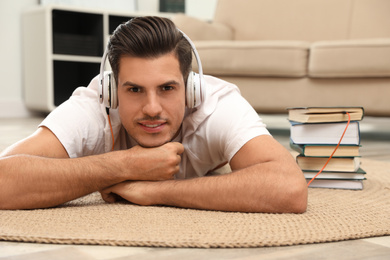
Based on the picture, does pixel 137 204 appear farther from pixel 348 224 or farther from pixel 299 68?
pixel 299 68

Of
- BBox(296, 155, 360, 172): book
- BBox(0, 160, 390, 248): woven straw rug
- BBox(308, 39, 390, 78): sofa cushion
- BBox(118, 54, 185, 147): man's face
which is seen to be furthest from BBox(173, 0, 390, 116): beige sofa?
BBox(118, 54, 185, 147): man's face

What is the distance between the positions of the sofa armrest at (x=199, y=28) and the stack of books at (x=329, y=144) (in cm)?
182

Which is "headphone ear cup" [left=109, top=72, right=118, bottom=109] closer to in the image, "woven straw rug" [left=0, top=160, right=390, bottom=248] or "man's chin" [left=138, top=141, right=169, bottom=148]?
"man's chin" [left=138, top=141, right=169, bottom=148]

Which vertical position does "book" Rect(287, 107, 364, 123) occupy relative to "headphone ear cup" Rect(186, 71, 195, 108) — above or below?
below

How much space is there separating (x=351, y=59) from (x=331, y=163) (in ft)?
4.41

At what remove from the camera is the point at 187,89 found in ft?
4.32

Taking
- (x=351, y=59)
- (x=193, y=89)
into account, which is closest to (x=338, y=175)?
(x=193, y=89)

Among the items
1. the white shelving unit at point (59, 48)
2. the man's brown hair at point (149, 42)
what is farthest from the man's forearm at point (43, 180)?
the white shelving unit at point (59, 48)

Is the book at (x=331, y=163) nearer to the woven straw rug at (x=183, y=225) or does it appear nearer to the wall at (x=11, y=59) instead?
the woven straw rug at (x=183, y=225)

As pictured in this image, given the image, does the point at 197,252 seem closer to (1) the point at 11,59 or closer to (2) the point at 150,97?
(2) the point at 150,97

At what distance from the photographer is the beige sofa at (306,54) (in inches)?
110

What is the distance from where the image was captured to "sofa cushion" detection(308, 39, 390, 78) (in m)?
2.71

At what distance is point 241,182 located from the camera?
1.17 meters

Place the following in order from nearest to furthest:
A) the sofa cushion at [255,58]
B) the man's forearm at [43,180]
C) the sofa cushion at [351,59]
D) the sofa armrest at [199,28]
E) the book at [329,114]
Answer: the man's forearm at [43,180] < the book at [329,114] < the sofa cushion at [351,59] < the sofa cushion at [255,58] < the sofa armrest at [199,28]
